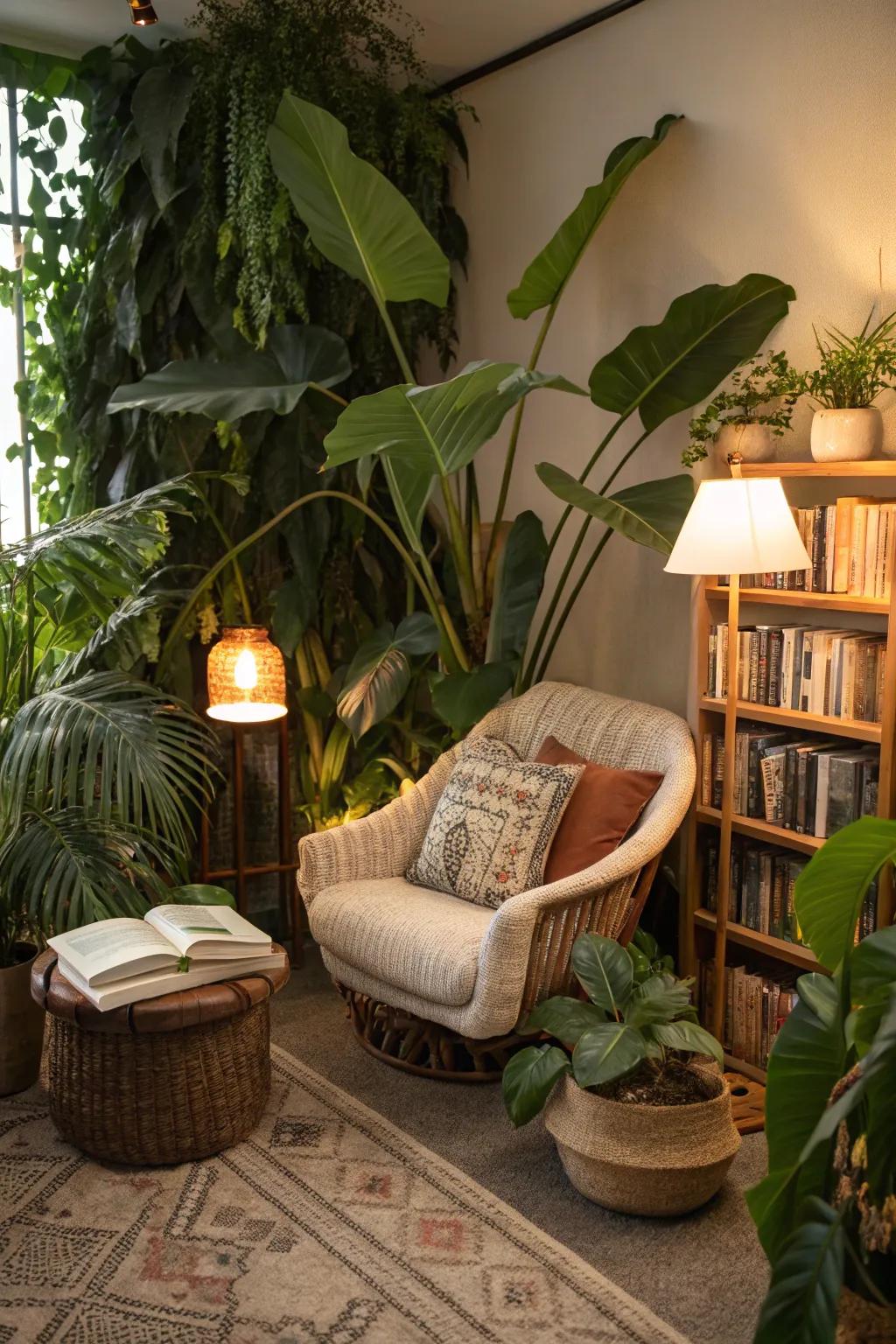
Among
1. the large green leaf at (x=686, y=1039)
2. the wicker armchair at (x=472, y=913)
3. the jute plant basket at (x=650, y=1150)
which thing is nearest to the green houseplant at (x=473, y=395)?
the wicker armchair at (x=472, y=913)

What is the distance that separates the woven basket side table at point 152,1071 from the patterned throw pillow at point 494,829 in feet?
2.14

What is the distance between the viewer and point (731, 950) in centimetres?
325

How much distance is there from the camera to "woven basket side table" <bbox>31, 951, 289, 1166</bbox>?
8.34 ft

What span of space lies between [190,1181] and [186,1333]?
19.5 inches

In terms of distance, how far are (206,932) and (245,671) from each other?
45.0 inches

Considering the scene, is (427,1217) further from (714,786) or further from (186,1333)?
(714,786)

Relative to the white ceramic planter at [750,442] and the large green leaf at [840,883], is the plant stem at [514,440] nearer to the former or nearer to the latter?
the white ceramic planter at [750,442]

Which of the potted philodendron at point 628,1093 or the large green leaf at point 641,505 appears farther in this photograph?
the large green leaf at point 641,505

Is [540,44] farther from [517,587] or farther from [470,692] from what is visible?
[470,692]

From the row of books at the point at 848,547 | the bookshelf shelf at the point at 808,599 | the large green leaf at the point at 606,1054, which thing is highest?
the row of books at the point at 848,547

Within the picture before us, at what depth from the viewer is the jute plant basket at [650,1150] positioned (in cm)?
239

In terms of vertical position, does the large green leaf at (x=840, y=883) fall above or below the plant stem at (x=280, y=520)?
below

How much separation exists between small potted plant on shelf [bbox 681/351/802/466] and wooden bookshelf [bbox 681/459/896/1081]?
54 millimetres

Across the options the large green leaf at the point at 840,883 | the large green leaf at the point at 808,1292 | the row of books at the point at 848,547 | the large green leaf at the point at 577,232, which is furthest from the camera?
the large green leaf at the point at 577,232
